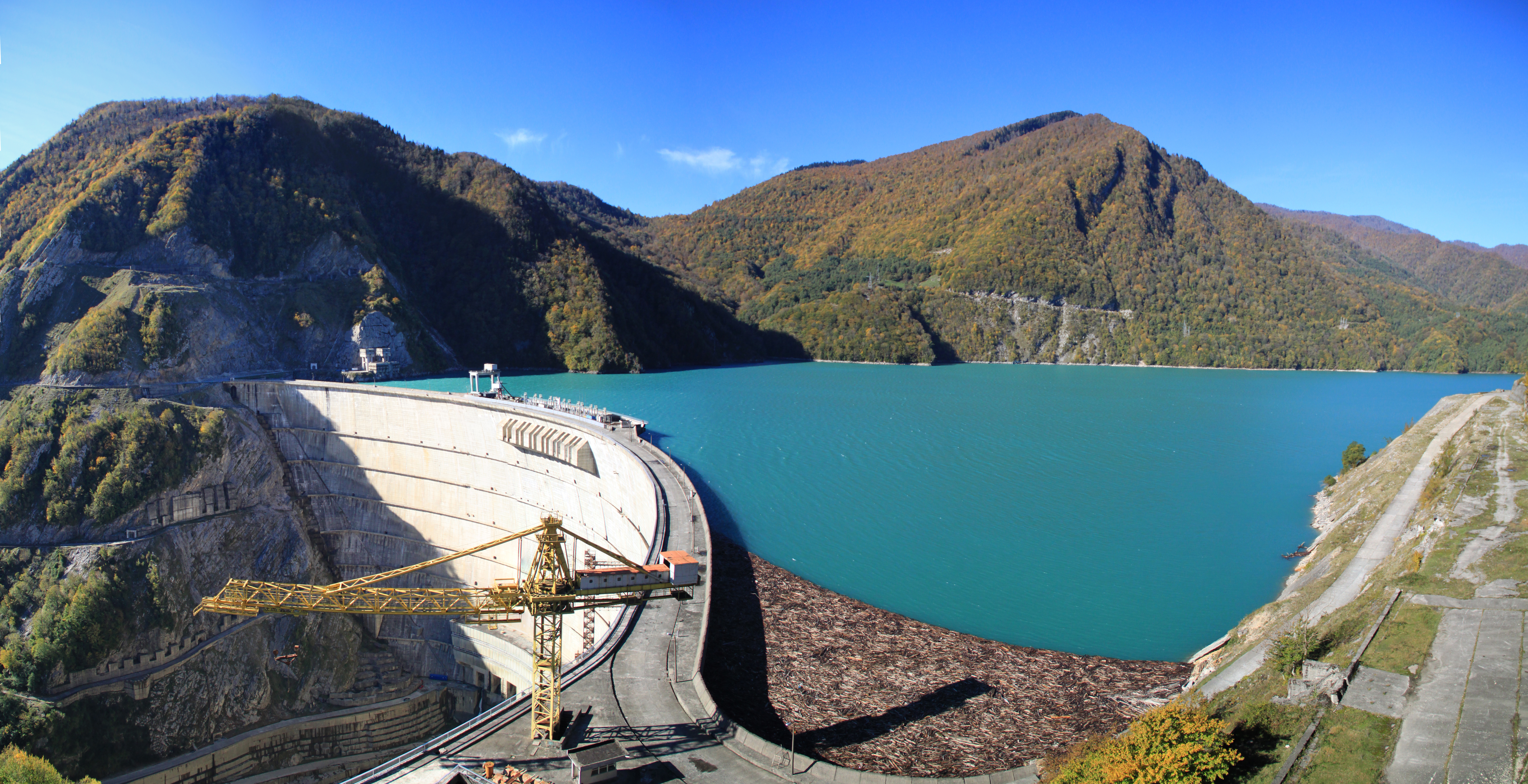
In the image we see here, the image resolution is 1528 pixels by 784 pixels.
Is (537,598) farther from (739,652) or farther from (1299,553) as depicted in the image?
(1299,553)

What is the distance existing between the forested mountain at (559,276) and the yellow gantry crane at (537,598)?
4830cm

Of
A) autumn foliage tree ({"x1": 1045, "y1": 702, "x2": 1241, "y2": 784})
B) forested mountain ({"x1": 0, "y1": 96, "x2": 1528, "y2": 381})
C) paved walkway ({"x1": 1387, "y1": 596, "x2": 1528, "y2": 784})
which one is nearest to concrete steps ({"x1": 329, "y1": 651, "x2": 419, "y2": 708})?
forested mountain ({"x1": 0, "y1": 96, "x2": 1528, "y2": 381})

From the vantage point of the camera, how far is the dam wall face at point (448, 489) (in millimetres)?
34562

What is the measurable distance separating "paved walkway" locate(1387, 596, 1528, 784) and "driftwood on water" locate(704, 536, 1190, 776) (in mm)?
5179

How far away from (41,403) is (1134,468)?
220 feet

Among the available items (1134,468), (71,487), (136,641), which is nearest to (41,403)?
(71,487)

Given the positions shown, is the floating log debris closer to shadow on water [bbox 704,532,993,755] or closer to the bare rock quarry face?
shadow on water [bbox 704,532,993,755]

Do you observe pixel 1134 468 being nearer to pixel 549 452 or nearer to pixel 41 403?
pixel 549 452

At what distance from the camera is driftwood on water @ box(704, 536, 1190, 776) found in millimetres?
14852

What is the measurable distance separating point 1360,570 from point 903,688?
15052 mm

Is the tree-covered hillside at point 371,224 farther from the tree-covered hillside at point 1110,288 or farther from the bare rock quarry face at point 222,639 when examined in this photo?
the tree-covered hillside at point 1110,288

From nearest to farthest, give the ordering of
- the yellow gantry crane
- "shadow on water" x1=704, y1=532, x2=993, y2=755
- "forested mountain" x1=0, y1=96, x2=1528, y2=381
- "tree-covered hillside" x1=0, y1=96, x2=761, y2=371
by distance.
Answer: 1. the yellow gantry crane
2. "shadow on water" x1=704, y1=532, x2=993, y2=755
3. "forested mountain" x1=0, y1=96, x2=1528, y2=381
4. "tree-covered hillside" x1=0, y1=96, x2=761, y2=371

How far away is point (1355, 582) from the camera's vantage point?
66.9 feet

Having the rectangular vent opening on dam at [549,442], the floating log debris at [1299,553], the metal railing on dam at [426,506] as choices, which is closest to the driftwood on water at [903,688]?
the metal railing on dam at [426,506]
